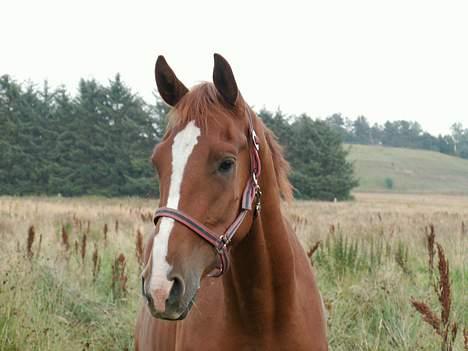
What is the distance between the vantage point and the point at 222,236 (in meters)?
2.19

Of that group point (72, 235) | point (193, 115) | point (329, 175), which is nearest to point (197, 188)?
point (193, 115)

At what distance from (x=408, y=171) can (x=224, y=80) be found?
9034 centimetres

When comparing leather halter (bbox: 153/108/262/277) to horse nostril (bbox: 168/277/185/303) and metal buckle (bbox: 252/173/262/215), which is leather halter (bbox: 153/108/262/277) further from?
horse nostril (bbox: 168/277/185/303)

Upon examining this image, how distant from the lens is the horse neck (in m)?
2.53

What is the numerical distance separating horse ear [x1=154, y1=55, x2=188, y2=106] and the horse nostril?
1027 millimetres

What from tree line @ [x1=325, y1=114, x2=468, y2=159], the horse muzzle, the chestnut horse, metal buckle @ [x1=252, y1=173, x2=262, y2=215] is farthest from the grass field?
tree line @ [x1=325, y1=114, x2=468, y2=159]

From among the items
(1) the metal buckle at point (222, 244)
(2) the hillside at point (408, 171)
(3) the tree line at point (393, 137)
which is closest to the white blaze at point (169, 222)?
(1) the metal buckle at point (222, 244)

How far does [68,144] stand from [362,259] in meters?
38.7

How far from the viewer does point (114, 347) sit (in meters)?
5.14

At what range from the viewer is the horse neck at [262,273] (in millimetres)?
2531

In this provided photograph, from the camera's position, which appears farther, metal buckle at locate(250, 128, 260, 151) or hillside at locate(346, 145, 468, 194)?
hillside at locate(346, 145, 468, 194)

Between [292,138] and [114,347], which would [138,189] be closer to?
[292,138]

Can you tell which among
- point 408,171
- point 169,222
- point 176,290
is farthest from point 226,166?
point 408,171

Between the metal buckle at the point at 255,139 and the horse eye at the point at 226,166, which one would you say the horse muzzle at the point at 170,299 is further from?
the metal buckle at the point at 255,139
